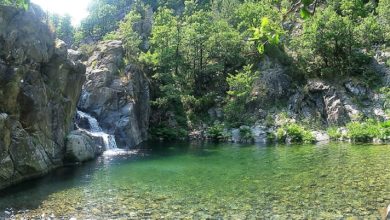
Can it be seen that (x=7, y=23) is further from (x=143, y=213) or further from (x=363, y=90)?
(x=363, y=90)

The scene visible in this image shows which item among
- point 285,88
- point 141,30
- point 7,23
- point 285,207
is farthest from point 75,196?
point 141,30

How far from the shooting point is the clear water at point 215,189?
13781 mm

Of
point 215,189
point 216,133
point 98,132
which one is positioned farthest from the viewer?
point 216,133

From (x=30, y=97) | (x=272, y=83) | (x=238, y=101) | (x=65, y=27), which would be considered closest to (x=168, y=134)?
(x=238, y=101)

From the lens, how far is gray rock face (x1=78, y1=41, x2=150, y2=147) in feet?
122

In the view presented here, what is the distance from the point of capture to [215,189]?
57.3 ft

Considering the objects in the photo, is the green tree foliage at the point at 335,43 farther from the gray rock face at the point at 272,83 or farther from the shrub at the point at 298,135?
the shrub at the point at 298,135

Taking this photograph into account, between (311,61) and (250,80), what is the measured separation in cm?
1130

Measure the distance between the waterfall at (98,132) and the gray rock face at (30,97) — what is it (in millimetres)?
5013

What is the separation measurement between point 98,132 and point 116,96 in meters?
5.33

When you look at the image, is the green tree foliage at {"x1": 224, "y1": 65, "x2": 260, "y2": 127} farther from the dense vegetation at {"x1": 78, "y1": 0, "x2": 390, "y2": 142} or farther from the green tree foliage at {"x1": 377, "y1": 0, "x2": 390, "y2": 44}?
the green tree foliage at {"x1": 377, "y1": 0, "x2": 390, "y2": 44}

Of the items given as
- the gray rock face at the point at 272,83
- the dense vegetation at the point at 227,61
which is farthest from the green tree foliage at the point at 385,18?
the gray rock face at the point at 272,83

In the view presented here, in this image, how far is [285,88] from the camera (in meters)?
49.0

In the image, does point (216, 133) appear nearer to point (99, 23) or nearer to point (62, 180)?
point (62, 180)
